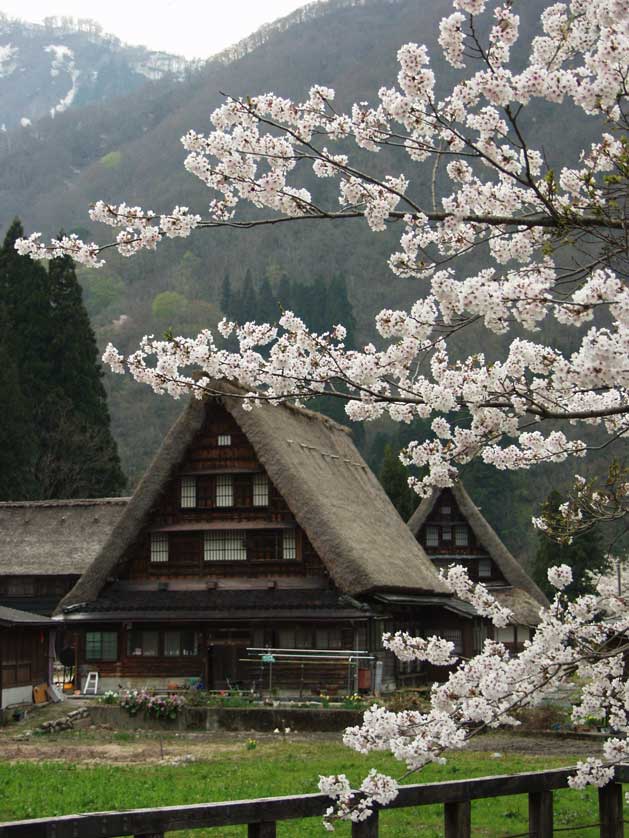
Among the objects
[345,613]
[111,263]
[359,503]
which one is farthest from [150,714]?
[111,263]

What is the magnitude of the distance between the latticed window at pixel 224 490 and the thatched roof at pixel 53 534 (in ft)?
32.1

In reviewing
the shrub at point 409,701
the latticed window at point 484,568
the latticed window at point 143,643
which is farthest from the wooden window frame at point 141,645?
the latticed window at point 484,568

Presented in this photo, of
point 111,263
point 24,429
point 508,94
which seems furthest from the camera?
point 111,263

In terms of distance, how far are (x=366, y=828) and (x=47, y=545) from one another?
1262 inches

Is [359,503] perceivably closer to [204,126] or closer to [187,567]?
[187,567]

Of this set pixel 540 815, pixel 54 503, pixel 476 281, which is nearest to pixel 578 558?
pixel 54 503

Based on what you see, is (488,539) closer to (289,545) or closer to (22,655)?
(289,545)

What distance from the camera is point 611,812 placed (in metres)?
7.79

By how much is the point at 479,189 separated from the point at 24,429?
129 ft

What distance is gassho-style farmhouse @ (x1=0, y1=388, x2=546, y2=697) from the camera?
25.8 m

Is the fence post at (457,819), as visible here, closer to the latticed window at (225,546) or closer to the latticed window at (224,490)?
the latticed window at (225,546)

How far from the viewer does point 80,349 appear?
49531mm

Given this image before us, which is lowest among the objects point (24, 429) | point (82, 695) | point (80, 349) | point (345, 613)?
point (82, 695)

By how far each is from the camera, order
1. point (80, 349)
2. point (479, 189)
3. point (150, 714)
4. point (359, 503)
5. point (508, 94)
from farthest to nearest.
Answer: point (80, 349) → point (359, 503) → point (150, 714) → point (479, 189) → point (508, 94)
